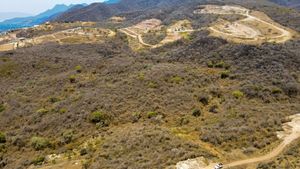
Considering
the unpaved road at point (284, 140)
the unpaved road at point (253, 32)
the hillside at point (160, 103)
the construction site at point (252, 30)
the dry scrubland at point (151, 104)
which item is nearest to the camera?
the unpaved road at point (284, 140)

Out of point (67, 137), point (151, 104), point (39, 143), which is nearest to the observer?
point (39, 143)

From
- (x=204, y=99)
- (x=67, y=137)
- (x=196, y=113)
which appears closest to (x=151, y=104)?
(x=196, y=113)

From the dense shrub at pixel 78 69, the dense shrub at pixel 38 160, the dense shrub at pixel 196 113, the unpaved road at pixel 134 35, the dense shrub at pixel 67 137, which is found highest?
the unpaved road at pixel 134 35

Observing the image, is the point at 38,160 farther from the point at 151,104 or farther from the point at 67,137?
the point at 151,104

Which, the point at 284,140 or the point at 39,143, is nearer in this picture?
the point at 284,140

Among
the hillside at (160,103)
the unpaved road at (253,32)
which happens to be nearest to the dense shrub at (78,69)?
the hillside at (160,103)

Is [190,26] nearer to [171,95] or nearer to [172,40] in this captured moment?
[172,40]

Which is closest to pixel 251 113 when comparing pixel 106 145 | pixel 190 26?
pixel 106 145

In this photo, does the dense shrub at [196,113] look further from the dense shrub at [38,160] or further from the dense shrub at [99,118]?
the dense shrub at [38,160]

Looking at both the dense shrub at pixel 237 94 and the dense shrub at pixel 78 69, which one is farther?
the dense shrub at pixel 78 69
